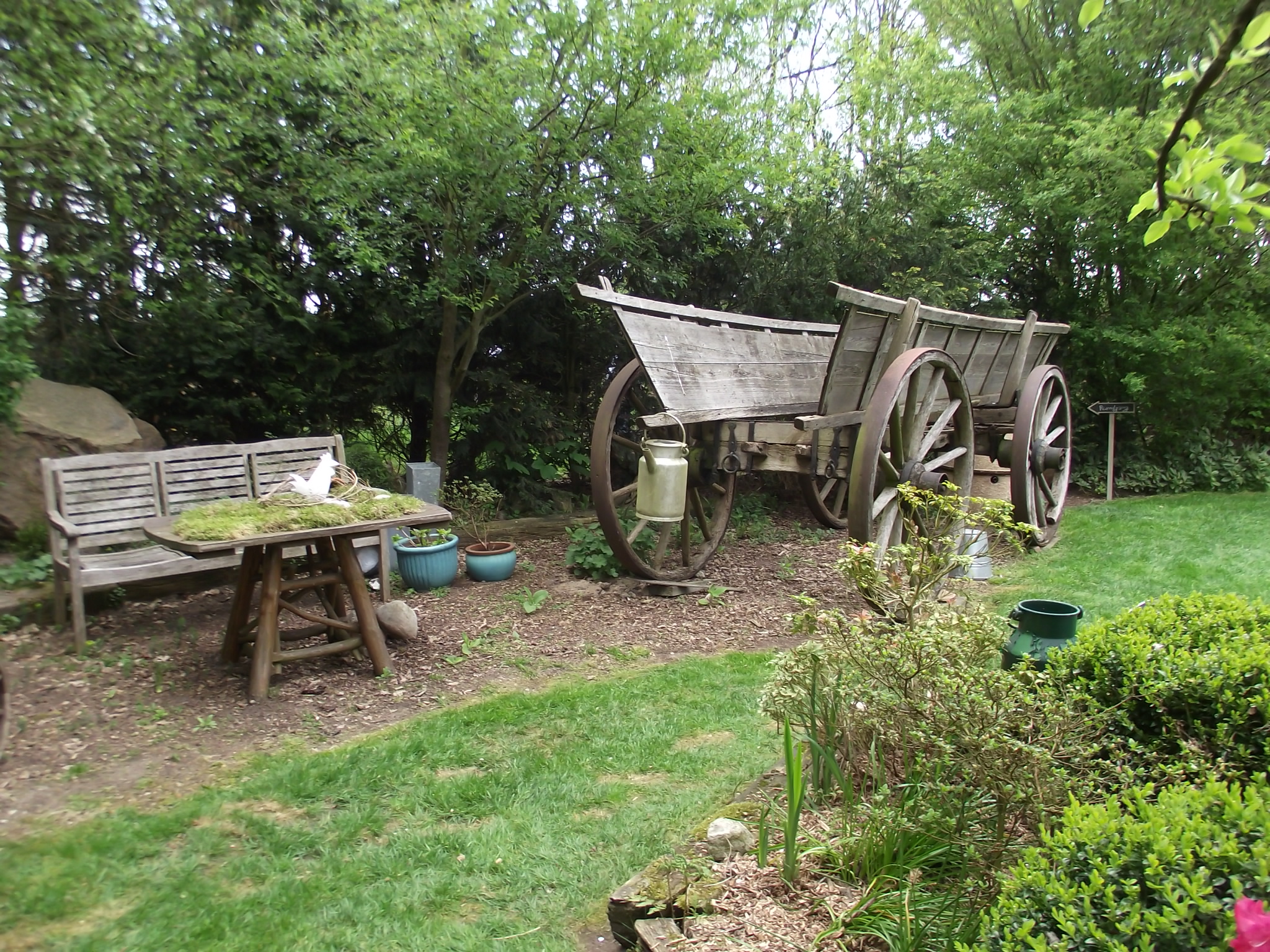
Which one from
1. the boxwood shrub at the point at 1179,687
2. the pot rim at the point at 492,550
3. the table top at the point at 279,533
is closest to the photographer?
the boxwood shrub at the point at 1179,687

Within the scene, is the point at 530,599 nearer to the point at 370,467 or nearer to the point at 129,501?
the point at 129,501

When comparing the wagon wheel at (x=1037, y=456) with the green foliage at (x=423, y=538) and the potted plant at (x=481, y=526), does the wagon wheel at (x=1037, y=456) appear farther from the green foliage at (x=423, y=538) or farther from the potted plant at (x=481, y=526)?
the green foliage at (x=423, y=538)

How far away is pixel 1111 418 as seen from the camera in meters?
9.34

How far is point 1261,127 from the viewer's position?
7.81 m

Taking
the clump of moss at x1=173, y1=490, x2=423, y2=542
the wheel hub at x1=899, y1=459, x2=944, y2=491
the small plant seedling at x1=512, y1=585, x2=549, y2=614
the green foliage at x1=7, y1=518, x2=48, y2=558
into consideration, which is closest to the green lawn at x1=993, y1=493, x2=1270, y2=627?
the wheel hub at x1=899, y1=459, x2=944, y2=491

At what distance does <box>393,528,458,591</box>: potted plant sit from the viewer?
5.73 m

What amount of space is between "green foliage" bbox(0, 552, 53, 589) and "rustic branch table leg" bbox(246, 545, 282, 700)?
5.92ft

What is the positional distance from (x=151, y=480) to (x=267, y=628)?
1629mm

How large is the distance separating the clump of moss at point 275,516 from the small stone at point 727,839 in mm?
2394

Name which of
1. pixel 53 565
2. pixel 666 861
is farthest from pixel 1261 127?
pixel 53 565

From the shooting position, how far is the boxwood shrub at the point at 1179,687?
6.27 feet

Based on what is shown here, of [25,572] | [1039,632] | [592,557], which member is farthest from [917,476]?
[25,572]

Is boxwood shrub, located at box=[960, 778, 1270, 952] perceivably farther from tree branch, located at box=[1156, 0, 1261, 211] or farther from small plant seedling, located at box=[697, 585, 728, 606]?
small plant seedling, located at box=[697, 585, 728, 606]

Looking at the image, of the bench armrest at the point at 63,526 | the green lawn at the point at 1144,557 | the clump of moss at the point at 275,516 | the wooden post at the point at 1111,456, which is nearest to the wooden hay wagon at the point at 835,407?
the green lawn at the point at 1144,557
